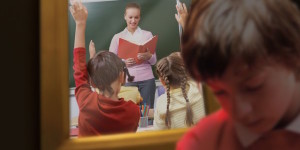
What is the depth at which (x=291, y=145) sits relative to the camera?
332mm

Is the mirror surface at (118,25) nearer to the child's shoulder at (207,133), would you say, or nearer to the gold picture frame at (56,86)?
the gold picture frame at (56,86)

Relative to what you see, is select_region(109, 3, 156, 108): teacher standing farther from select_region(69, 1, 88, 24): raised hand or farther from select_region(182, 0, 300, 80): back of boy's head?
select_region(182, 0, 300, 80): back of boy's head

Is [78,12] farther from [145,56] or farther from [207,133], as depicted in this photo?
[207,133]

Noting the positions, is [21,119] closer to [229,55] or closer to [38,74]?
[38,74]

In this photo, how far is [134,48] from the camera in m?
0.56

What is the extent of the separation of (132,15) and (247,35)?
1.08 ft

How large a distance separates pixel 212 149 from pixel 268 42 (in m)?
0.13

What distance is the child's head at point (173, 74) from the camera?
0.48m

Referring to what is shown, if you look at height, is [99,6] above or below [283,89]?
above

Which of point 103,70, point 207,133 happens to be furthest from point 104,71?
point 207,133

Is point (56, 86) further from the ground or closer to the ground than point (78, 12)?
closer to the ground

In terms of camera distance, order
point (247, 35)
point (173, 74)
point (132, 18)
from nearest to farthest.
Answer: point (247, 35), point (173, 74), point (132, 18)

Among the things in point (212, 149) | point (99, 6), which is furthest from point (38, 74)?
point (212, 149)

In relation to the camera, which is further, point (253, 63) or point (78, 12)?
point (78, 12)
